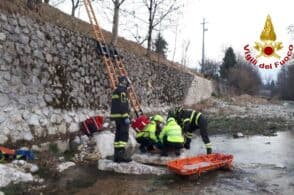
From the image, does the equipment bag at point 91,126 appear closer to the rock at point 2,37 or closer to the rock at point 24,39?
the rock at point 24,39

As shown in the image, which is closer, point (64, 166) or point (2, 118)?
point (64, 166)

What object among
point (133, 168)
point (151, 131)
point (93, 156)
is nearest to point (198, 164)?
point (133, 168)

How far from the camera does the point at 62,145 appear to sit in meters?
12.8

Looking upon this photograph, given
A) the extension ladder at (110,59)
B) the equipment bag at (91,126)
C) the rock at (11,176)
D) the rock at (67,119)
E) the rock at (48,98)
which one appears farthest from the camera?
the extension ladder at (110,59)

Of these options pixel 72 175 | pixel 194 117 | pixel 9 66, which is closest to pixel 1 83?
pixel 9 66

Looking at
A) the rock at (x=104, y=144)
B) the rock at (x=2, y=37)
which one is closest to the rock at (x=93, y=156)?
the rock at (x=104, y=144)

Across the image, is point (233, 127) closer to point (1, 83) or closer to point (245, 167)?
point (245, 167)

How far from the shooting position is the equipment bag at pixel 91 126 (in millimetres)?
13695

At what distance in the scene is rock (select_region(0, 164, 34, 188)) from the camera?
8.77 meters

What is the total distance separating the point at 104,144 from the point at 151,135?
5.40ft

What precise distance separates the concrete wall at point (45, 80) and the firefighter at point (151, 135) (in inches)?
113

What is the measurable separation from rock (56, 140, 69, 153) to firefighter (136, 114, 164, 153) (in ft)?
→ 7.58

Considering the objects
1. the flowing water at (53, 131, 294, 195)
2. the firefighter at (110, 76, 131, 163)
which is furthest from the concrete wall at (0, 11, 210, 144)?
the flowing water at (53, 131, 294, 195)

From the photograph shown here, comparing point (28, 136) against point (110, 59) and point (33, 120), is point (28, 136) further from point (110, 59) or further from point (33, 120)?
point (110, 59)
